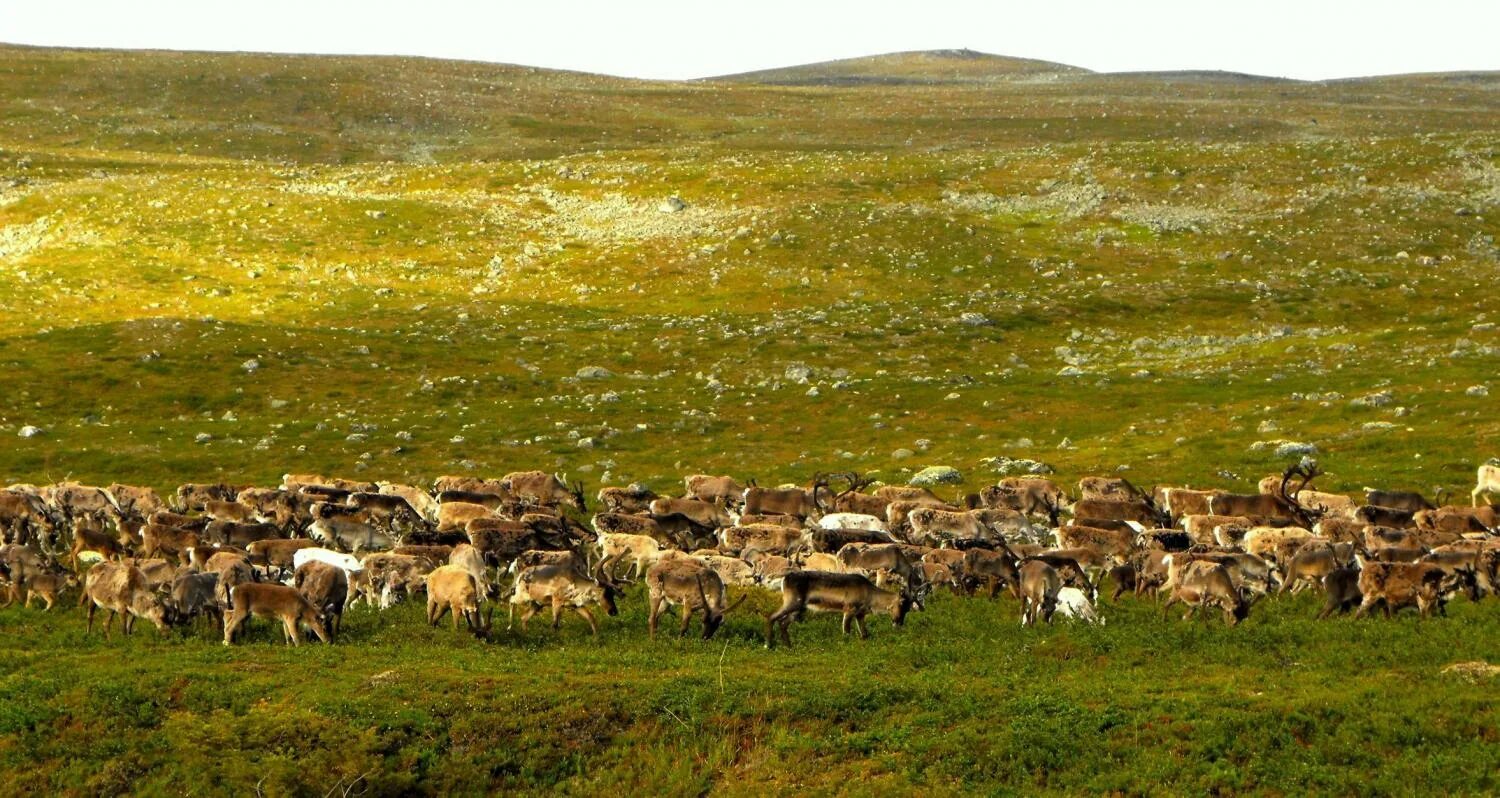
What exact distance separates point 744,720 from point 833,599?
4378 millimetres

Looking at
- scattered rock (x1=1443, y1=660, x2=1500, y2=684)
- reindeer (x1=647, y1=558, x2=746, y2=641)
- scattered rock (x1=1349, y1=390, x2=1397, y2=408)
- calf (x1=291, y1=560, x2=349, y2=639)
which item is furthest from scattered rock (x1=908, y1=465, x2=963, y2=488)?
scattered rock (x1=1443, y1=660, x2=1500, y2=684)

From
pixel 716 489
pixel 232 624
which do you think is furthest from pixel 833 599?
pixel 716 489

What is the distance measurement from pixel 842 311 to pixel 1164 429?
24.3 m

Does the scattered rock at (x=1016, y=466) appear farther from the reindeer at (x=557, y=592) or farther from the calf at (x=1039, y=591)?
the reindeer at (x=557, y=592)

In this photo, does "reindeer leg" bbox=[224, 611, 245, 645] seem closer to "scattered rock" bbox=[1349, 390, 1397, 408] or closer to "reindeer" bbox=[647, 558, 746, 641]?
"reindeer" bbox=[647, 558, 746, 641]

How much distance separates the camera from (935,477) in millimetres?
39625

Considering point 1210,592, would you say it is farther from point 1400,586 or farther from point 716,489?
point 716,489

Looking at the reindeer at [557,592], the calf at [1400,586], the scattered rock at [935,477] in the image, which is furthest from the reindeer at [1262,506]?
the reindeer at [557,592]

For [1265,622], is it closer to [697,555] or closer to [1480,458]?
[697,555]

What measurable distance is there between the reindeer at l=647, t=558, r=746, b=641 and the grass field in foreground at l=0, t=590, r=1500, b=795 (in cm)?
153

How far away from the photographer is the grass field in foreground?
55.9 ft

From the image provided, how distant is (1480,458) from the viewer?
38.1 m

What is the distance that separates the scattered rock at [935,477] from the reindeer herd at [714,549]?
8.63ft

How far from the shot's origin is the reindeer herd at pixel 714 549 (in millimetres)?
22500
